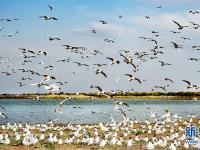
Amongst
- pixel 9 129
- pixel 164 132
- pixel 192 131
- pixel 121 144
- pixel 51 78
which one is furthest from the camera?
pixel 9 129

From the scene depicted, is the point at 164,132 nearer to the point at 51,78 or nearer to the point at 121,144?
the point at 121,144

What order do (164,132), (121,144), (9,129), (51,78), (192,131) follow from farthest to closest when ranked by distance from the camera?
(9,129), (164,132), (192,131), (121,144), (51,78)

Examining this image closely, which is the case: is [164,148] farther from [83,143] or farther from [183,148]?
[83,143]

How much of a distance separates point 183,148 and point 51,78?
764 centimetres

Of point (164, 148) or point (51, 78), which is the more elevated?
point (51, 78)

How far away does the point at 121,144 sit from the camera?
29.8 meters

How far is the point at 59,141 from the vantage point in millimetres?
30062

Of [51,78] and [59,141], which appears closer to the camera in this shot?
[51,78]

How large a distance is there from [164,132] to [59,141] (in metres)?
10.2

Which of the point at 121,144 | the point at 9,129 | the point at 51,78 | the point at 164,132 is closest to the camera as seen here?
the point at 51,78

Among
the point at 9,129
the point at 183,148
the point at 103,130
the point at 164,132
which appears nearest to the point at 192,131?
the point at 183,148

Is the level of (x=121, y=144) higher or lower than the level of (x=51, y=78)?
lower

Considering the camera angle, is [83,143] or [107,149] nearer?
[107,149]

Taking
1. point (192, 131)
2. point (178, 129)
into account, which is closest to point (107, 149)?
point (192, 131)
